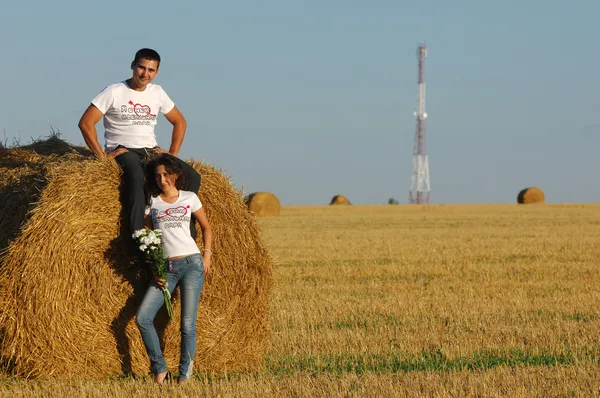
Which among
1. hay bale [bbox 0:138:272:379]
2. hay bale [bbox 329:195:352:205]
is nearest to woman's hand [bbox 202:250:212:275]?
hay bale [bbox 0:138:272:379]

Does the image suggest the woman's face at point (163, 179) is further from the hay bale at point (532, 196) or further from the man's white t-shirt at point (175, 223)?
the hay bale at point (532, 196)

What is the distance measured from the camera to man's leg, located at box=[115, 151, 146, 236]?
8367 millimetres

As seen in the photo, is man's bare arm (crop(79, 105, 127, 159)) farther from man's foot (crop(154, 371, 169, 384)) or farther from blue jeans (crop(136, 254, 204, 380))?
man's foot (crop(154, 371, 169, 384))

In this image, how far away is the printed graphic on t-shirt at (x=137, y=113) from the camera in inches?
339

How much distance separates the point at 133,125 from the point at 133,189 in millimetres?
662

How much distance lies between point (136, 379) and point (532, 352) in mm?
4060

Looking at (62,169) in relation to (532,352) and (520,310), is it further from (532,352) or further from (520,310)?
(520,310)

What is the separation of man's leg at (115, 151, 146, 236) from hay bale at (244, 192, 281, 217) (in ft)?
118

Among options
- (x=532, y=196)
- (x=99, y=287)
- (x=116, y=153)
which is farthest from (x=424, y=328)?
(x=532, y=196)

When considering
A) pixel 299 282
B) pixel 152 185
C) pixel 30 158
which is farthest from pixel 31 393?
pixel 299 282

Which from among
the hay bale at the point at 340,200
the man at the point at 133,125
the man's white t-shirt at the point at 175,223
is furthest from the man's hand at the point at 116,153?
the hay bale at the point at 340,200

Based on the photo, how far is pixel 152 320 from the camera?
8250 mm

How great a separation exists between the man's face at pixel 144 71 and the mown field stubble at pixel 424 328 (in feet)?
8.99

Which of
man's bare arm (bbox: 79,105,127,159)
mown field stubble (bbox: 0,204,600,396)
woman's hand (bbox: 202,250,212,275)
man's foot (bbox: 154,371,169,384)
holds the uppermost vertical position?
man's bare arm (bbox: 79,105,127,159)
